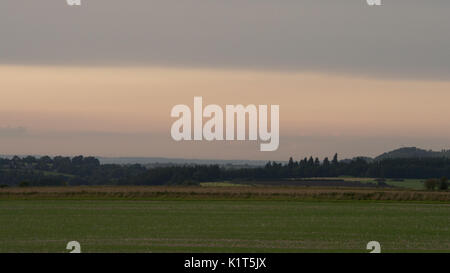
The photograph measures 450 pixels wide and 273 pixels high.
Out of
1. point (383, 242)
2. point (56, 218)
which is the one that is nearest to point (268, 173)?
point (56, 218)

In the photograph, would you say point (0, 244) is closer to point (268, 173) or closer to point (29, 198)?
point (29, 198)

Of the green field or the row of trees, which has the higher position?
the row of trees

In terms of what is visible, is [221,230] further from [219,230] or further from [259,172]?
[259,172]

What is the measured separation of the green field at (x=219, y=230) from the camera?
115 feet

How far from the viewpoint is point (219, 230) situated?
42.3 meters

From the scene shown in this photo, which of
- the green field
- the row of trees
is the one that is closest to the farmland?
the green field

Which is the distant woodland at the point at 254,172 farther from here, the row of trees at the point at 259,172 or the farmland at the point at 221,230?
the farmland at the point at 221,230

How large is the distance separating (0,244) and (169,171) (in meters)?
130

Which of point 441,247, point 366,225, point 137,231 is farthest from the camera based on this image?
point 366,225

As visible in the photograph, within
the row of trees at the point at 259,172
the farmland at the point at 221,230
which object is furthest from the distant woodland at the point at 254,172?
the farmland at the point at 221,230

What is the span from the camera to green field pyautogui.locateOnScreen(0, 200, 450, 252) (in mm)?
35000

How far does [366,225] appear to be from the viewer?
153 feet

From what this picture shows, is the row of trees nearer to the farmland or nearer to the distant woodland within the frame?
the distant woodland
